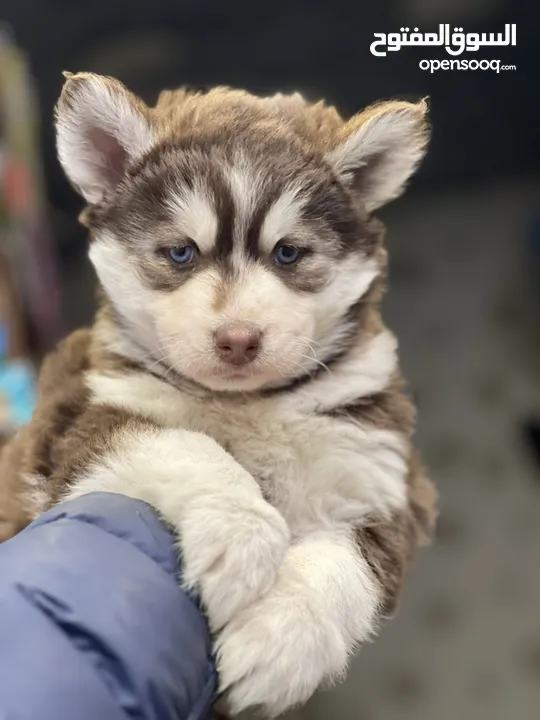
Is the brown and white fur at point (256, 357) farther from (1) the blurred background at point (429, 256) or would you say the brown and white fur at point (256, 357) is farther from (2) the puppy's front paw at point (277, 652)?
(1) the blurred background at point (429, 256)

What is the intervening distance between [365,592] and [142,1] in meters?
1.45

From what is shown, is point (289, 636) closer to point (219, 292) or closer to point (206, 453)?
point (206, 453)

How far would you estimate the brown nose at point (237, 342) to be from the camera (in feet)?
2.43

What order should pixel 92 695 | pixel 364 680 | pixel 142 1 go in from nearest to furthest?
pixel 92 695 < pixel 142 1 < pixel 364 680

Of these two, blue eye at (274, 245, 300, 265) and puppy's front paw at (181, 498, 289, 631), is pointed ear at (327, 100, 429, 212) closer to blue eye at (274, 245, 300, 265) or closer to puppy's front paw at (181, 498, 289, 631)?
blue eye at (274, 245, 300, 265)

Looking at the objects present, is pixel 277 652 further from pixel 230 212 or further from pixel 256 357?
pixel 230 212

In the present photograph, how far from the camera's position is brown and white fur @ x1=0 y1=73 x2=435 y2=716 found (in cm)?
75

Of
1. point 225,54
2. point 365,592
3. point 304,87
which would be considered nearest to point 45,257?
point 225,54

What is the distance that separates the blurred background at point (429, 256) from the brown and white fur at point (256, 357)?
15 centimetres

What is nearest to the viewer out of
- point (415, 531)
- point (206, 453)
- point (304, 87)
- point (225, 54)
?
point (206, 453)

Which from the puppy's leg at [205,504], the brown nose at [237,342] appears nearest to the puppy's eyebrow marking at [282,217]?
the brown nose at [237,342]

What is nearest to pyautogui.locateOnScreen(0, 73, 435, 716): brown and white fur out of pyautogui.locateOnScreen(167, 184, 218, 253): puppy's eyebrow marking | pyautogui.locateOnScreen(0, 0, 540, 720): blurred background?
pyautogui.locateOnScreen(167, 184, 218, 253): puppy's eyebrow marking

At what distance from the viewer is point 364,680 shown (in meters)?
1.93

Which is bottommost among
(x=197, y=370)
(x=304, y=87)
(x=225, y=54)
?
(x=197, y=370)
